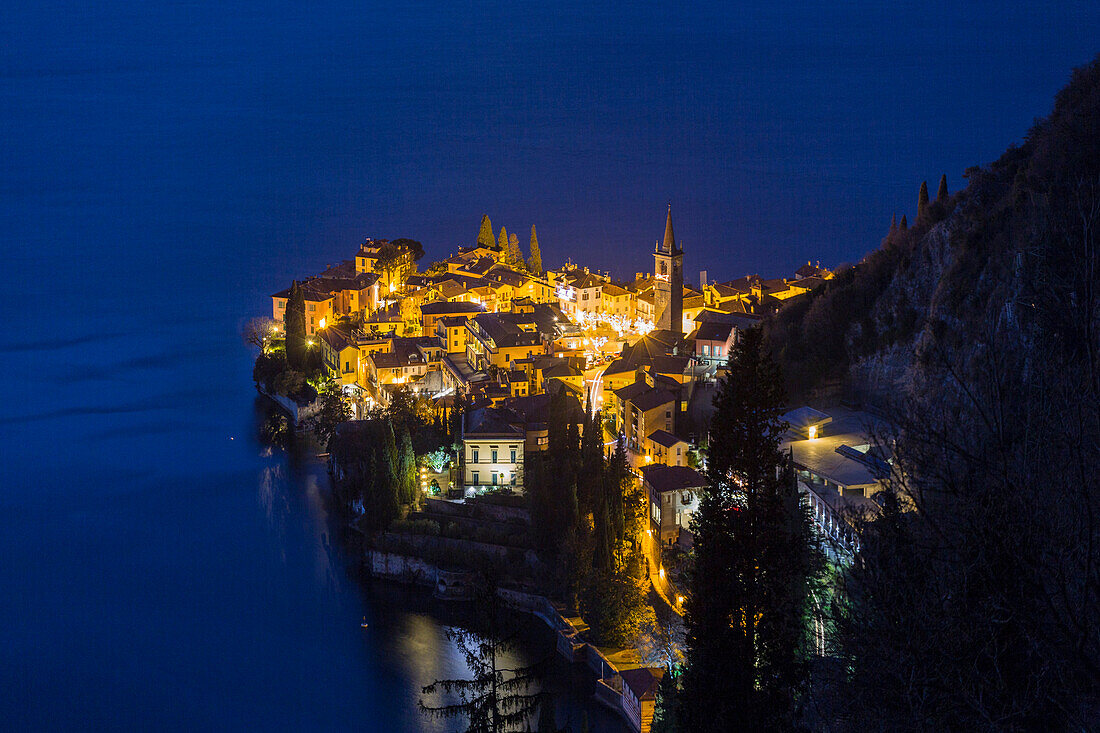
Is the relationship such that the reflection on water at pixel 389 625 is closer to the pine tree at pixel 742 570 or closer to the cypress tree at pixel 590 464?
the cypress tree at pixel 590 464

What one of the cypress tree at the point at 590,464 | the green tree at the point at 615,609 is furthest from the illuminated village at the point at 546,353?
the green tree at the point at 615,609

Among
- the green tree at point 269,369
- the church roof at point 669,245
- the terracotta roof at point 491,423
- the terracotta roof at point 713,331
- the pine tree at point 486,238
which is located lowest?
the terracotta roof at point 491,423

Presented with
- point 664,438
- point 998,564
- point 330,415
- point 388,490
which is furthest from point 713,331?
point 998,564

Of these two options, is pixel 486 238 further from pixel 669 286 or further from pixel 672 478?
pixel 672 478

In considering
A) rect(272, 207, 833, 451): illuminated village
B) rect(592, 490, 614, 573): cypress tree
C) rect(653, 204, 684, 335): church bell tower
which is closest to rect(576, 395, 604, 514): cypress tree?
rect(592, 490, 614, 573): cypress tree

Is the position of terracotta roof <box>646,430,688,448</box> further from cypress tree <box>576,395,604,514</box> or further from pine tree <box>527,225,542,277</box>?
pine tree <box>527,225,542,277</box>

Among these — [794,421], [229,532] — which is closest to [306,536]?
[229,532]

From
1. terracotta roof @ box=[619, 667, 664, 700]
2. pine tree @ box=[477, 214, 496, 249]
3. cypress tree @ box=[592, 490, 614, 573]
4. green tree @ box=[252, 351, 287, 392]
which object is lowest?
terracotta roof @ box=[619, 667, 664, 700]
